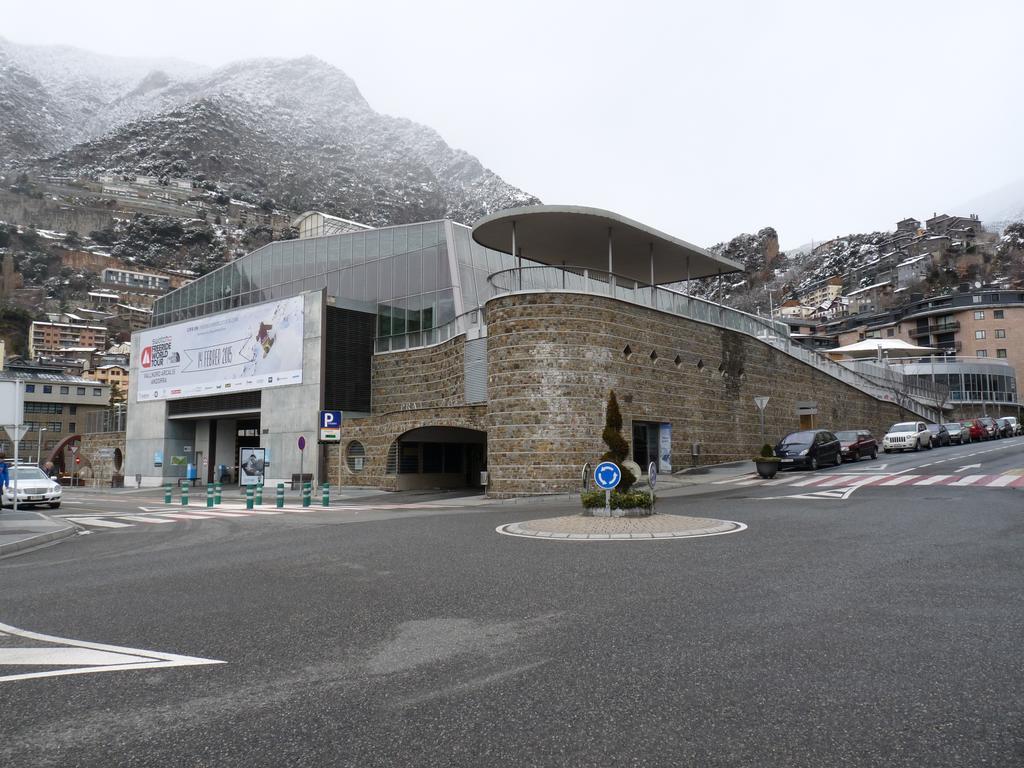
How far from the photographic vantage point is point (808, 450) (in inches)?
1166

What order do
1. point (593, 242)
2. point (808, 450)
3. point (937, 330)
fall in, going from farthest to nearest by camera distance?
point (937, 330)
point (593, 242)
point (808, 450)

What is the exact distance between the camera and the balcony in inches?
3945

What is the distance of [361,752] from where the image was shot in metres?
3.62

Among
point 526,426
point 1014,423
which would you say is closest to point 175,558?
point 526,426

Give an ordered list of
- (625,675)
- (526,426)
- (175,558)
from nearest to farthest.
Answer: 1. (625,675)
2. (175,558)
3. (526,426)

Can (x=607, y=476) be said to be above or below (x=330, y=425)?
below

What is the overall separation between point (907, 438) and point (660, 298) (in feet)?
57.8

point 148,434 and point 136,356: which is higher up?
point 136,356

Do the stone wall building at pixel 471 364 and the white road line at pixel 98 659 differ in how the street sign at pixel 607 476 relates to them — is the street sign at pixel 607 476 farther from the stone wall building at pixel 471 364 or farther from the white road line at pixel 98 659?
the white road line at pixel 98 659

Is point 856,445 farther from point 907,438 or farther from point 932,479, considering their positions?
point 932,479

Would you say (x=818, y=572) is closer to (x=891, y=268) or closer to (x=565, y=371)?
(x=565, y=371)

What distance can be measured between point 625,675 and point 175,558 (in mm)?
8999

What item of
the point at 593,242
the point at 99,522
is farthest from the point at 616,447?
the point at 593,242

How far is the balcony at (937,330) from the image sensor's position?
329 feet
